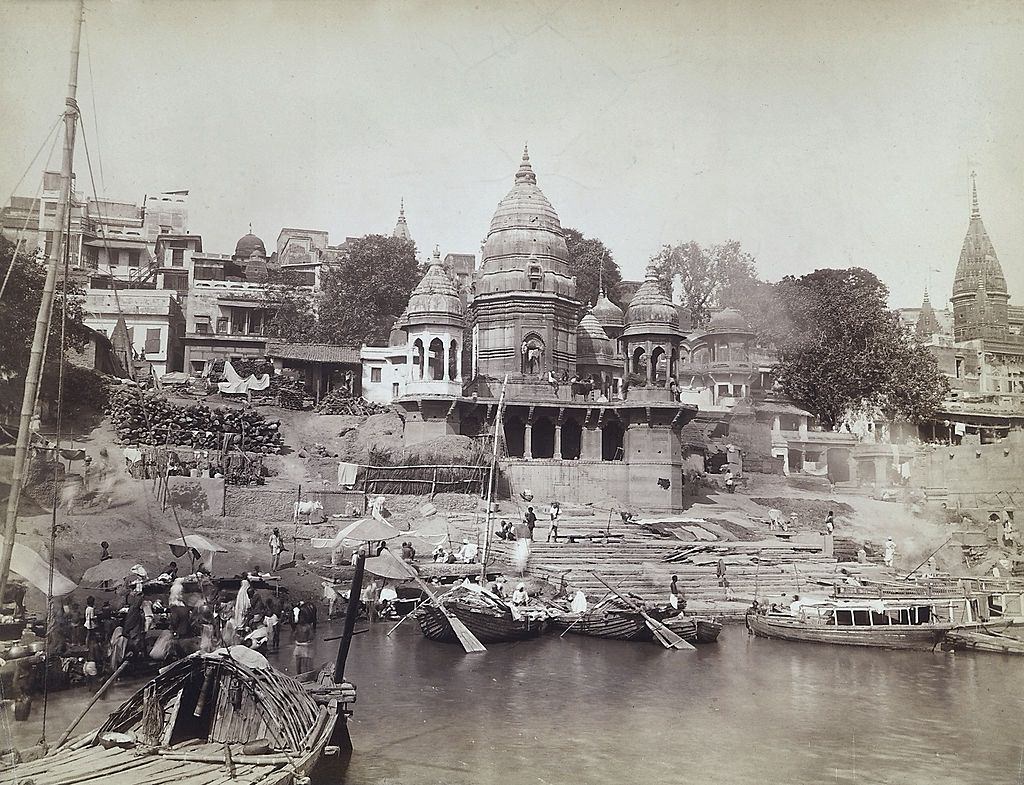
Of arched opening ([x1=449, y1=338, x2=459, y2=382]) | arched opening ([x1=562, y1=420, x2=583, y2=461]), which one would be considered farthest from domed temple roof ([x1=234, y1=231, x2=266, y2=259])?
arched opening ([x1=562, y1=420, x2=583, y2=461])

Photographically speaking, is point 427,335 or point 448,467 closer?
point 448,467

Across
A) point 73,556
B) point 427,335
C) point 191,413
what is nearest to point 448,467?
point 427,335

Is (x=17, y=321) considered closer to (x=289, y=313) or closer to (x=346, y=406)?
(x=346, y=406)

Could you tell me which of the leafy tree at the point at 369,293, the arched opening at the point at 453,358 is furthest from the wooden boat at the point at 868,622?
the leafy tree at the point at 369,293

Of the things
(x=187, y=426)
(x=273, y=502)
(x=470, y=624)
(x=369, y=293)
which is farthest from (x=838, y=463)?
(x=187, y=426)

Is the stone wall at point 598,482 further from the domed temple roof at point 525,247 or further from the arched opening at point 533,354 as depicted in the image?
the domed temple roof at point 525,247

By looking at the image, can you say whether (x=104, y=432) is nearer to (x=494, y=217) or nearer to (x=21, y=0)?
(x=21, y=0)

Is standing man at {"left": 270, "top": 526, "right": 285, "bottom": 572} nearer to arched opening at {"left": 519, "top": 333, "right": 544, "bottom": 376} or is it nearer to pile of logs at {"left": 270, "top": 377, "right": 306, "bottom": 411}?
pile of logs at {"left": 270, "top": 377, "right": 306, "bottom": 411}
